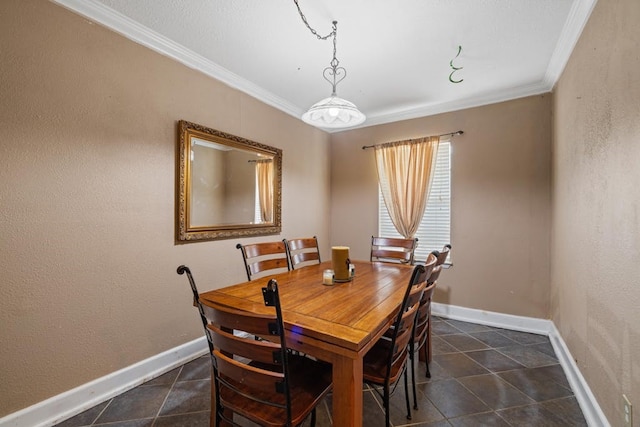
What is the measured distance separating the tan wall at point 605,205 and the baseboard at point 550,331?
0.23 ft

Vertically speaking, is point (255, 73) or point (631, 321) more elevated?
point (255, 73)

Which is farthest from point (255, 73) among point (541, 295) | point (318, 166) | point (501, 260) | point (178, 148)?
point (541, 295)

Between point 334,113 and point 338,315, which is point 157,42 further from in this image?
point 338,315

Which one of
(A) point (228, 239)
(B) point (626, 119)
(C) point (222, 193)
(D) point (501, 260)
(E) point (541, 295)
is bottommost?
(E) point (541, 295)

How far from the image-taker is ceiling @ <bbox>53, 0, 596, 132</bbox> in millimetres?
1829

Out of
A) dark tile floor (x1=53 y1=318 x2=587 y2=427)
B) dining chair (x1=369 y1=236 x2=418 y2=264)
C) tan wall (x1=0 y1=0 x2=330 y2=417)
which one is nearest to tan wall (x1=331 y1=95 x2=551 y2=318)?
dark tile floor (x1=53 y1=318 x2=587 y2=427)

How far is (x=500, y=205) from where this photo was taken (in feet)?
10.1

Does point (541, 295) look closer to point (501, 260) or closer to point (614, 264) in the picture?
point (501, 260)

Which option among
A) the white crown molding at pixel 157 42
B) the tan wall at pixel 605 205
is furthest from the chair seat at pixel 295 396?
the white crown molding at pixel 157 42

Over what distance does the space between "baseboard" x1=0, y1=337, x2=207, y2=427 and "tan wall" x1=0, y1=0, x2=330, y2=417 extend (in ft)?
0.15

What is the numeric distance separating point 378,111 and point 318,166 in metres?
1.06

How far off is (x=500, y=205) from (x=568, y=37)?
5.13 feet

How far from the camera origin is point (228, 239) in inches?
108

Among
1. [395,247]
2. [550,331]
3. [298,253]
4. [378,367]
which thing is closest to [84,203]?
[298,253]
